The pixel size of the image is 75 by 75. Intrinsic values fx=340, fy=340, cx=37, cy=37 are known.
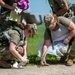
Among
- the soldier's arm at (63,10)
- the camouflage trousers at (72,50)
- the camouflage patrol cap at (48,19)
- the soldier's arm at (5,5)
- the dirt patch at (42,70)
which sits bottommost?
the dirt patch at (42,70)

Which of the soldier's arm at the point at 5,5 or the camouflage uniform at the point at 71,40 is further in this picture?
the camouflage uniform at the point at 71,40

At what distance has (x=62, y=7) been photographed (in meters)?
6.58

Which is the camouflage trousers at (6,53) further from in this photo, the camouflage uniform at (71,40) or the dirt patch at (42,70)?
the camouflage uniform at (71,40)

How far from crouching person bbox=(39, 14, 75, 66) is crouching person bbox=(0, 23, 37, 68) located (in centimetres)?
36

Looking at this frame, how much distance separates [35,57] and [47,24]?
56.8 inches

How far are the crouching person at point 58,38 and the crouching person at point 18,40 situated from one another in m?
0.36

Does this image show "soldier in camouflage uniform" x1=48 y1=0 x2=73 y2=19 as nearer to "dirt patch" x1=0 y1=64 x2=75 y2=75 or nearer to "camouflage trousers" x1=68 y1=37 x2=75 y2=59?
"camouflage trousers" x1=68 y1=37 x2=75 y2=59

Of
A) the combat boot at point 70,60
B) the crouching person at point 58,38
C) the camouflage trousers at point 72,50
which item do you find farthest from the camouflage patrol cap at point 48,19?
the combat boot at point 70,60

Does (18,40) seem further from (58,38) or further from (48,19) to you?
(58,38)

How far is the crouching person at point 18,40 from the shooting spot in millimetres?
6164

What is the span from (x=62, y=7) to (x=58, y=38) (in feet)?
2.05

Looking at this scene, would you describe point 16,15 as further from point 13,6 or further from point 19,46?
point 19,46

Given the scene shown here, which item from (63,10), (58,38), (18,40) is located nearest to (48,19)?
(63,10)

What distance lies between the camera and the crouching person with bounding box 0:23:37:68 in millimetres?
6164
